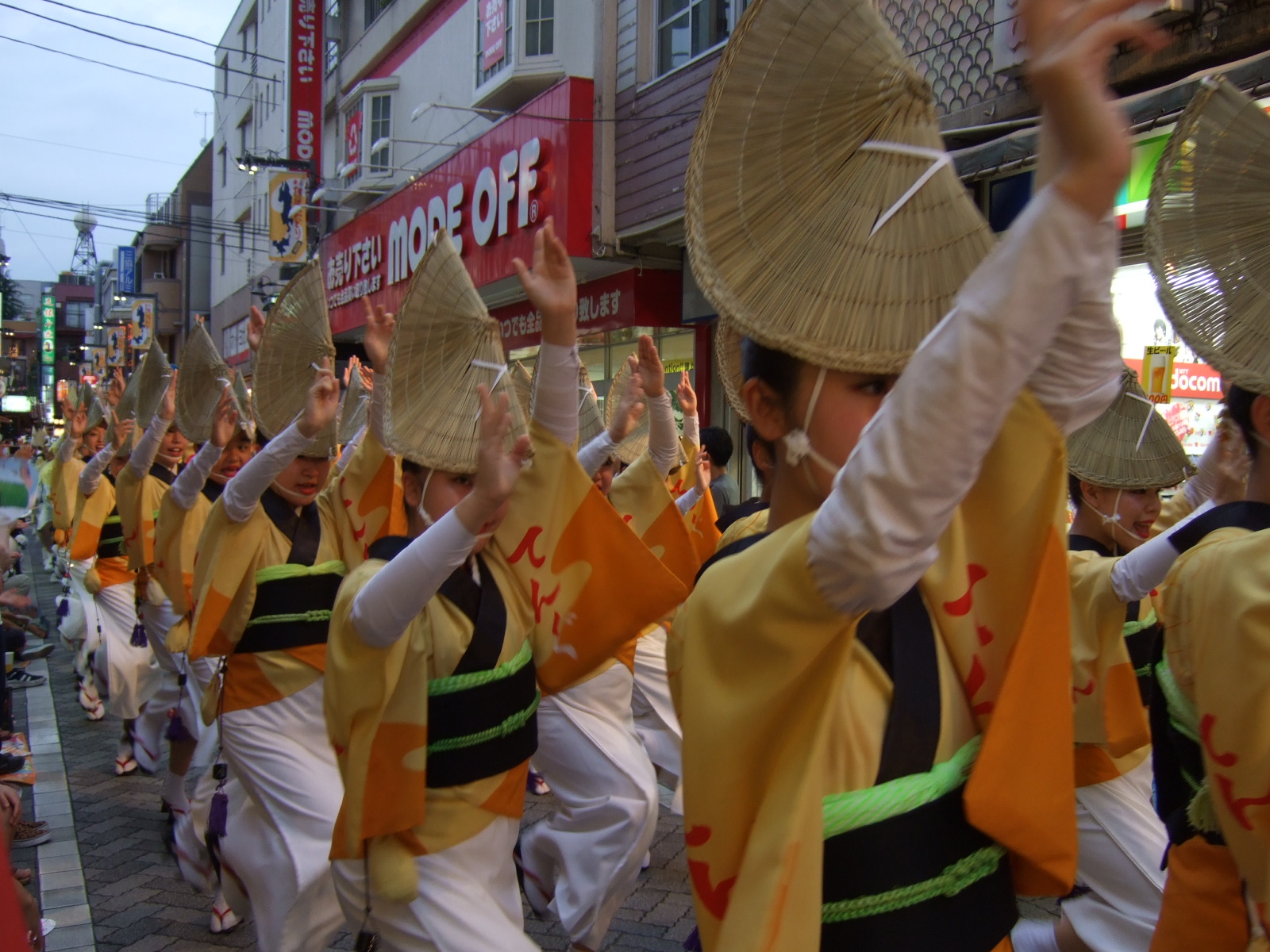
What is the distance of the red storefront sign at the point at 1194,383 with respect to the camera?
6898 millimetres

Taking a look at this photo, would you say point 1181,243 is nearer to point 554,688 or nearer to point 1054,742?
point 1054,742

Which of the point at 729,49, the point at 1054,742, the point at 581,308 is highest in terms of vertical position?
the point at 581,308

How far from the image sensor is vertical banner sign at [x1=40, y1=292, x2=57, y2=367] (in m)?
61.9

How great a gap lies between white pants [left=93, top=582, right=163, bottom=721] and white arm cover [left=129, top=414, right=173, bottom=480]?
152 cm

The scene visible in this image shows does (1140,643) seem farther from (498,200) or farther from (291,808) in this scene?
(498,200)

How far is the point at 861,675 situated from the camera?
1574 millimetres

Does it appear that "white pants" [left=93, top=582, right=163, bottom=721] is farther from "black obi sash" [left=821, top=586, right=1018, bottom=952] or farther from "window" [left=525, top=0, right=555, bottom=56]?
"window" [left=525, top=0, right=555, bottom=56]

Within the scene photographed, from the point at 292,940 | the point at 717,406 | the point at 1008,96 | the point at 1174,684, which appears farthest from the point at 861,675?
the point at 717,406

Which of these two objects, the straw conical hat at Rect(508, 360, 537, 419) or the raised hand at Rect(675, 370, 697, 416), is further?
the raised hand at Rect(675, 370, 697, 416)

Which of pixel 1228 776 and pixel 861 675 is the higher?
pixel 861 675

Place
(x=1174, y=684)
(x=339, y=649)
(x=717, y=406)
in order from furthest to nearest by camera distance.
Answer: (x=717, y=406)
(x=339, y=649)
(x=1174, y=684)

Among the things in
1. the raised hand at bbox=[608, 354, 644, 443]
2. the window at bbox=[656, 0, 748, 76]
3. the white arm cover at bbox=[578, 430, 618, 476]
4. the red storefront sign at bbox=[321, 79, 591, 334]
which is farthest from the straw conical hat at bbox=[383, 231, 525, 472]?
the window at bbox=[656, 0, 748, 76]

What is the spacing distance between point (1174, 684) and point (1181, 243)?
3.12 ft

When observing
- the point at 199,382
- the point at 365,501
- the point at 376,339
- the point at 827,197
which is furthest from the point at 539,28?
the point at 827,197
